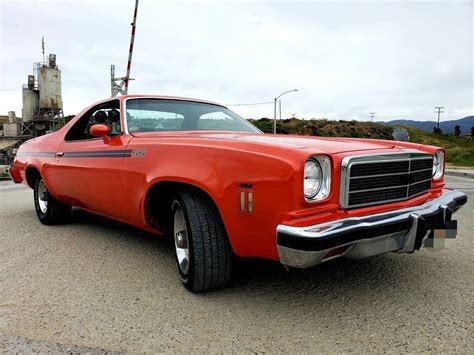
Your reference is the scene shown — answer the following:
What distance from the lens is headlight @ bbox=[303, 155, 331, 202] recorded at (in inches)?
83.5

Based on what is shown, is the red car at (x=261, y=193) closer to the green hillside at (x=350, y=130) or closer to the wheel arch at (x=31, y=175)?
the wheel arch at (x=31, y=175)

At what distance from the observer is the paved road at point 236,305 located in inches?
79.0

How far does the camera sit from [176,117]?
362cm

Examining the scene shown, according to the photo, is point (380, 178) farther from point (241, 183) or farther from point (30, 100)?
point (30, 100)

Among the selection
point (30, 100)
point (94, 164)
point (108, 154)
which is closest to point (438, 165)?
point (108, 154)

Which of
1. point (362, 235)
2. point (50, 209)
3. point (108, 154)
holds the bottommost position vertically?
point (50, 209)

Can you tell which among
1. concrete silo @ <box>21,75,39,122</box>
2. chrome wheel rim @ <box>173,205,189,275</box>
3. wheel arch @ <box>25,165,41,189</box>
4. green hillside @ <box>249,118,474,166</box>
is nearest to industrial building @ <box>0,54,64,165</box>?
concrete silo @ <box>21,75,39,122</box>

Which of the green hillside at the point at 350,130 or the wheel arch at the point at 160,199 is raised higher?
the green hillside at the point at 350,130

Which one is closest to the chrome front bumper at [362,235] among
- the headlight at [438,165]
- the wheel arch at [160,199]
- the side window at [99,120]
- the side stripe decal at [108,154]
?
the headlight at [438,165]

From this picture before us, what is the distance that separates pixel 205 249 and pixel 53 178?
2.70 meters

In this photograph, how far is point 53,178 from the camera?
4.35 metres

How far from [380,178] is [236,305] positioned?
1175 mm

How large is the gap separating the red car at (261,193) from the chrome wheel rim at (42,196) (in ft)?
5.02

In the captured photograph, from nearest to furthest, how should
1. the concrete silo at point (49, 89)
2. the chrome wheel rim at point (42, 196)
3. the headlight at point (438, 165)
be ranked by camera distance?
the headlight at point (438, 165) → the chrome wheel rim at point (42, 196) → the concrete silo at point (49, 89)
